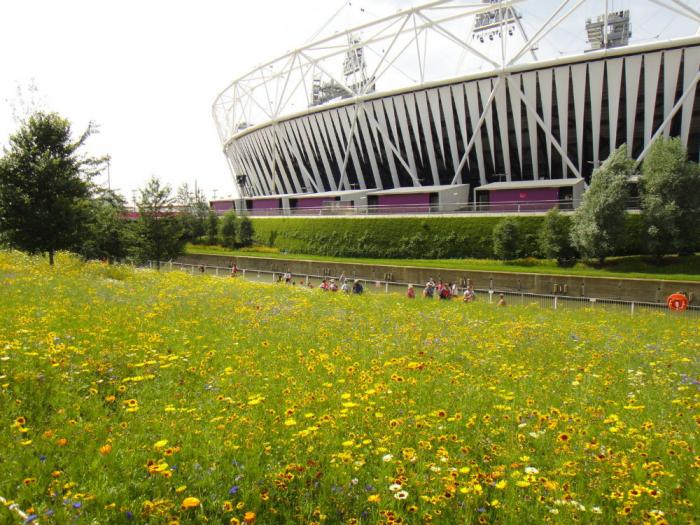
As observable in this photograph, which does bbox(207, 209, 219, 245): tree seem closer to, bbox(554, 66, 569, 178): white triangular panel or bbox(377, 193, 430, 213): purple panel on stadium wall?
bbox(377, 193, 430, 213): purple panel on stadium wall

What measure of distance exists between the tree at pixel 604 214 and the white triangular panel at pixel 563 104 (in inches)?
518

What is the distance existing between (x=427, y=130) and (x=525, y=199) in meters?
14.9

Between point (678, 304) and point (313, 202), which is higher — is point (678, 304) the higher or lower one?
the lower one

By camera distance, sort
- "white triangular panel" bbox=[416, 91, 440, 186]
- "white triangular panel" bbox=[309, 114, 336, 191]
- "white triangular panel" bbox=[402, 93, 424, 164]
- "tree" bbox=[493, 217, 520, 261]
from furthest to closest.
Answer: "white triangular panel" bbox=[309, 114, 336, 191] → "white triangular panel" bbox=[402, 93, 424, 164] → "white triangular panel" bbox=[416, 91, 440, 186] → "tree" bbox=[493, 217, 520, 261]

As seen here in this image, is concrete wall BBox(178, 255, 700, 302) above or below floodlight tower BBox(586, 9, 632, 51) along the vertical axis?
below

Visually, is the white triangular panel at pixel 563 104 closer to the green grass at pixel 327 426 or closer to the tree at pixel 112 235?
the tree at pixel 112 235

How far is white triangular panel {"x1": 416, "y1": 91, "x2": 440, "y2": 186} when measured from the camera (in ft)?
165

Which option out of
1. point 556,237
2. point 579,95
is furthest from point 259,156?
point 556,237

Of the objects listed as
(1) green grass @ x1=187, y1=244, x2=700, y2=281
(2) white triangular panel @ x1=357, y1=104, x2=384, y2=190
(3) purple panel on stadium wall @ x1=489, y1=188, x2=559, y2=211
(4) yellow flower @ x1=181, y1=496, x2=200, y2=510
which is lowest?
(1) green grass @ x1=187, y1=244, x2=700, y2=281

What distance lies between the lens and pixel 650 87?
125ft

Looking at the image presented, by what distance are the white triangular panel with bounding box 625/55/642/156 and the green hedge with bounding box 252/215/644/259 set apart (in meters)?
13.8

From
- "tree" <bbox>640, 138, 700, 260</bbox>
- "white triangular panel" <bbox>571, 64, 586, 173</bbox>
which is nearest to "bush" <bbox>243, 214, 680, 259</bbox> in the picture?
"tree" <bbox>640, 138, 700, 260</bbox>

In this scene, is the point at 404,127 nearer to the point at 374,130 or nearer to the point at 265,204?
the point at 374,130

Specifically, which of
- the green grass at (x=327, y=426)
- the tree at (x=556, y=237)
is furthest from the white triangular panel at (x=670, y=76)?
the green grass at (x=327, y=426)
